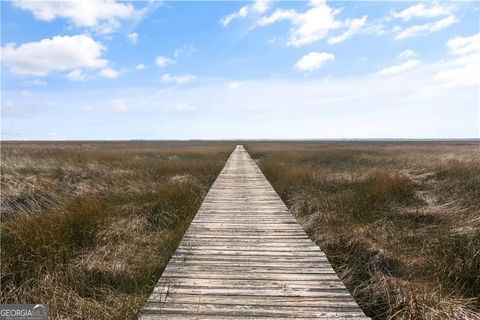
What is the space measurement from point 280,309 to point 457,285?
2.19 meters

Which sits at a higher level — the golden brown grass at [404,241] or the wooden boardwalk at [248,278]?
the wooden boardwalk at [248,278]

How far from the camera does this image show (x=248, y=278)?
3.26 meters

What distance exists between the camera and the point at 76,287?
11.7 feet

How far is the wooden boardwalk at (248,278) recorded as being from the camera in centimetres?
267

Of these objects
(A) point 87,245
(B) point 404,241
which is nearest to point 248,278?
(A) point 87,245

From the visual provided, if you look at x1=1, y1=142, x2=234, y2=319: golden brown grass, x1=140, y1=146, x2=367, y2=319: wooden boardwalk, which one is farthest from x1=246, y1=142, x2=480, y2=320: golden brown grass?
x1=1, y1=142, x2=234, y2=319: golden brown grass

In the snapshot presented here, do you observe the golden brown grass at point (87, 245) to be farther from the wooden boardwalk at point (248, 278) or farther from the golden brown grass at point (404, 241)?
the golden brown grass at point (404, 241)

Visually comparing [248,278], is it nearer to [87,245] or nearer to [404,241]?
[87,245]

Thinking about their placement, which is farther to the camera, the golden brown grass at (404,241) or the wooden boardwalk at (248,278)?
the golden brown grass at (404,241)

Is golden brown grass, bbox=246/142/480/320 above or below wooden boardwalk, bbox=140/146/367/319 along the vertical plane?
below

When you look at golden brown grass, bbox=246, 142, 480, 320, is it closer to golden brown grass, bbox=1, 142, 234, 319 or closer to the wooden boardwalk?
the wooden boardwalk

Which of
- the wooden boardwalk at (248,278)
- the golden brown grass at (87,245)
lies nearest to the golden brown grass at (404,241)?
the wooden boardwalk at (248,278)

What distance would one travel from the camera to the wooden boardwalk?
2.67m

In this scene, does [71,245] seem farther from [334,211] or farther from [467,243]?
[467,243]
